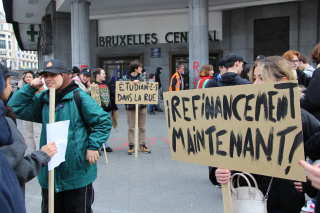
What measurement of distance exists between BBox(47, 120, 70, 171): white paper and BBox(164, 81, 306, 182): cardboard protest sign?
922mm

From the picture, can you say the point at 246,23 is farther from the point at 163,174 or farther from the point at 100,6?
the point at 163,174

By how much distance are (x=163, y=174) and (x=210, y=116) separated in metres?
3.32

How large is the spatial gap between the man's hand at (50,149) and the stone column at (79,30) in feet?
39.8

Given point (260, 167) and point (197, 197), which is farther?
point (197, 197)

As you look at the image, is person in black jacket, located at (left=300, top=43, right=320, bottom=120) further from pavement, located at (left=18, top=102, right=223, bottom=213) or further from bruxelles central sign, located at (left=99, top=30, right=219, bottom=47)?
bruxelles central sign, located at (left=99, top=30, right=219, bottom=47)

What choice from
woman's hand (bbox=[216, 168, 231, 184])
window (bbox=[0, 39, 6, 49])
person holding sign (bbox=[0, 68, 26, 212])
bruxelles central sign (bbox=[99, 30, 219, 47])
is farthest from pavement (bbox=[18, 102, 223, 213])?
window (bbox=[0, 39, 6, 49])

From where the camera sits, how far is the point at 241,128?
6.65 feet

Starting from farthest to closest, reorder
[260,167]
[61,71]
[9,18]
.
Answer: [9,18] < [61,71] < [260,167]

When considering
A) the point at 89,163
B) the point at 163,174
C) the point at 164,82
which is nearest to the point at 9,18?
the point at 164,82

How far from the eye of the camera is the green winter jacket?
2.77m

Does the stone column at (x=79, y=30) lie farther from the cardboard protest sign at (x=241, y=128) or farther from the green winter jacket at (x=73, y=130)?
the cardboard protest sign at (x=241, y=128)

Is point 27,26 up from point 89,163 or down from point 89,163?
up

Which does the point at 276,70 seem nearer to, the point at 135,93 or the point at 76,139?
the point at 76,139

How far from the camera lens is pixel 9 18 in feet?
72.0
